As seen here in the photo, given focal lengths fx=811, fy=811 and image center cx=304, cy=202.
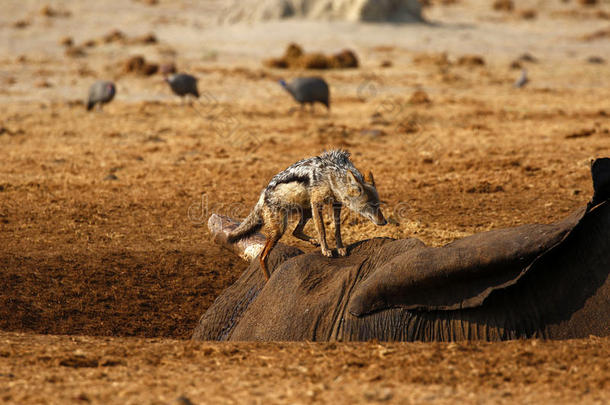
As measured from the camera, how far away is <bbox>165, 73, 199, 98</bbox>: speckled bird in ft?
50.4

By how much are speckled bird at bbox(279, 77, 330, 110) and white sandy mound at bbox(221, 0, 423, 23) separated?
11.7m

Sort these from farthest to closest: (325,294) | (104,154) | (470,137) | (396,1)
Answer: (396,1) < (470,137) < (104,154) < (325,294)

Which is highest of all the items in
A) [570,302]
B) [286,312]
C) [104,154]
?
[570,302]

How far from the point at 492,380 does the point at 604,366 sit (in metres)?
0.51

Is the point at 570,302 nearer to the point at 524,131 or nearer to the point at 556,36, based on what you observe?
the point at 524,131

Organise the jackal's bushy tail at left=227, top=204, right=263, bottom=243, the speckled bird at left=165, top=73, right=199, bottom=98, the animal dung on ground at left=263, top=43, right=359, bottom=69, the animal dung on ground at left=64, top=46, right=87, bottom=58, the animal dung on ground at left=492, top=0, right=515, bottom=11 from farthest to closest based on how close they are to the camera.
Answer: the animal dung on ground at left=492, top=0, right=515, bottom=11
the animal dung on ground at left=64, top=46, right=87, bottom=58
the animal dung on ground at left=263, top=43, right=359, bottom=69
the speckled bird at left=165, top=73, right=199, bottom=98
the jackal's bushy tail at left=227, top=204, right=263, bottom=243

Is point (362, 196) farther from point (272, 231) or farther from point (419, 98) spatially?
point (419, 98)

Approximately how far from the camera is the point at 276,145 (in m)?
12.0

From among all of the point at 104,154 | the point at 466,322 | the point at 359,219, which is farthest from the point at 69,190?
the point at 466,322

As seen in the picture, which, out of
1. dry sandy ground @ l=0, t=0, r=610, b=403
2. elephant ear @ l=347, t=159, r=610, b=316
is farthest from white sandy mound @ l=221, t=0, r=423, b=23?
elephant ear @ l=347, t=159, r=610, b=316

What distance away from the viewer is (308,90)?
14.2 meters

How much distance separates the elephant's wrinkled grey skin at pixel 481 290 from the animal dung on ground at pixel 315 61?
1617cm

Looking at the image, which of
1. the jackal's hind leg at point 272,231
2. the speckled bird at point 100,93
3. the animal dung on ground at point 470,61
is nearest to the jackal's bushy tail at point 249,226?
the jackal's hind leg at point 272,231

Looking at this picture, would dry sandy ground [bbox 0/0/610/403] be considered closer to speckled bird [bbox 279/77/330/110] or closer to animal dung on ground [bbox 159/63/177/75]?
speckled bird [bbox 279/77/330/110]
